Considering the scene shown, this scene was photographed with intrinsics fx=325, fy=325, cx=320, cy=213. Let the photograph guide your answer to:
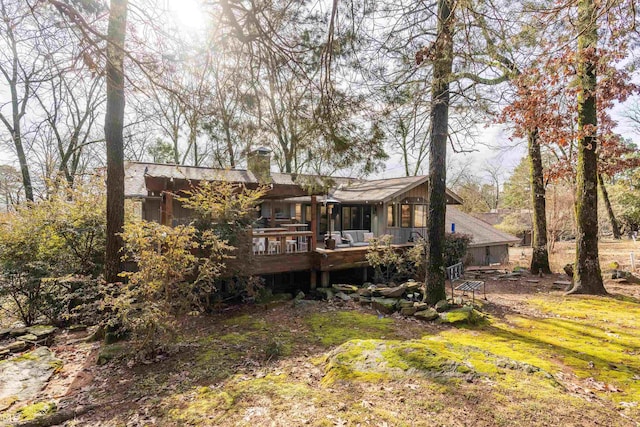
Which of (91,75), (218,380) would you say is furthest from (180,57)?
(218,380)

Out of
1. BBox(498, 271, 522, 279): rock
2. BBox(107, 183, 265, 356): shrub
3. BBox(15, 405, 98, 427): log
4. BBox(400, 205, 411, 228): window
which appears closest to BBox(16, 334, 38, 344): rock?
BBox(107, 183, 265, 356): shrub

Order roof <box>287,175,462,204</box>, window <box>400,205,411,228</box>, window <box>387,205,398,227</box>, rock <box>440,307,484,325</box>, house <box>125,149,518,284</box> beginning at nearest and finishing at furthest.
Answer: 1. rock <box>440,307,484,325</box>
2. house <box>125,149,518,284</box>
3. roof <box>287,175,462,204</box>
4. window <box>387,205,398,227</box>
5. window <box>400,205,411,228</box>

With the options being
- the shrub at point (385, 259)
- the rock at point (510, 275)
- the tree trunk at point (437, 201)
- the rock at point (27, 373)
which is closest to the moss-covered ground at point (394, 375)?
the rock at point (27, 373)

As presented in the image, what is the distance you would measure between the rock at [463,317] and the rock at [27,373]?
6.91m

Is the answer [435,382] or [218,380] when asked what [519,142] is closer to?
[435,382]

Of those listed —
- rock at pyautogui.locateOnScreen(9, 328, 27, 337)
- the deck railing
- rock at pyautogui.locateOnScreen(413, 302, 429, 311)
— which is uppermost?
the deck railing

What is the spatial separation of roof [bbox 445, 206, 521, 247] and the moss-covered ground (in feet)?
32.9

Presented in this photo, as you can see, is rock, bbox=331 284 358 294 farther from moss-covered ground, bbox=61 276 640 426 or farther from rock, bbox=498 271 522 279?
rock, bbox=498 271 522 279

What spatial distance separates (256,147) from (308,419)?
4662 mm

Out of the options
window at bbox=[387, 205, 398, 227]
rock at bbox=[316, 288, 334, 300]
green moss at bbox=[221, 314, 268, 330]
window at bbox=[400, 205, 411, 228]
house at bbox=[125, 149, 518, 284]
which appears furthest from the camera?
window at bbox=[400, 205, 411, 228]

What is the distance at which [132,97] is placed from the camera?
5.52m

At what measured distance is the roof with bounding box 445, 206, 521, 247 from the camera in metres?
16.7

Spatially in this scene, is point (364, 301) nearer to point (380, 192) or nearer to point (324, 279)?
point (324, 279)

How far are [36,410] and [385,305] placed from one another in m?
6.39
